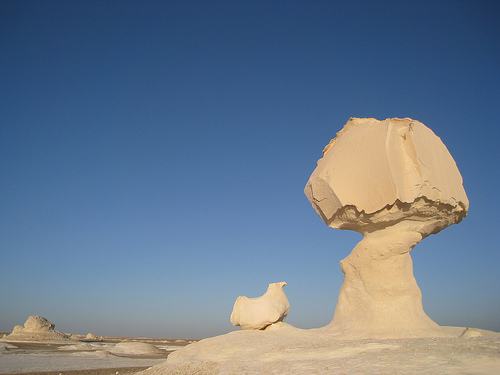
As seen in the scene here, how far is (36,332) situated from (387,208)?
110 ft

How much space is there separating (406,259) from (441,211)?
62.7 inches

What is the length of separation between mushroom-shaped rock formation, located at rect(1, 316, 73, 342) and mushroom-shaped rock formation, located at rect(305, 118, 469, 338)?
101ft

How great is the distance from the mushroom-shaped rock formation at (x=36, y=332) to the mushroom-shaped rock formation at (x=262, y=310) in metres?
28.3

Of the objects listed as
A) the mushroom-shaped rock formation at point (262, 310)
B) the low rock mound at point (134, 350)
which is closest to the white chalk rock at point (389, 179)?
the mushroom-shaped rock formation at point (262, 310)

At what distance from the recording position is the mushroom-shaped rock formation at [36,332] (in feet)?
102

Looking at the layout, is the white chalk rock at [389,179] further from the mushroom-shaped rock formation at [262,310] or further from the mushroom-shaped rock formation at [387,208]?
the mushroom-shaped rock formation at [262,310]

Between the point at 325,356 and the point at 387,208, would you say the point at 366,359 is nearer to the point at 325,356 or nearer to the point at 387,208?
the point at 325,356

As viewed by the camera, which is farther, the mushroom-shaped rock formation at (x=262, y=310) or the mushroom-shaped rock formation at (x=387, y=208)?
the mushroom-shaped rock formation at (x=262, y=310)

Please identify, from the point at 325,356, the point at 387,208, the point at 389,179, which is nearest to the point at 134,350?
the point at 387,208

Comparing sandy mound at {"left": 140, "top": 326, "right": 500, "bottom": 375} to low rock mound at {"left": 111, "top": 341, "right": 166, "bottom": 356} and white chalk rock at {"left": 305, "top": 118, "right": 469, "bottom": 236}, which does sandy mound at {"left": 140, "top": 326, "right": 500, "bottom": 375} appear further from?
low rock mound at {"left": 111, "top": 341, "right": 166, "bottom": 356}

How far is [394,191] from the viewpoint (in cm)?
908

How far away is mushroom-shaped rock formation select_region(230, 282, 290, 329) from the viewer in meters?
10.4

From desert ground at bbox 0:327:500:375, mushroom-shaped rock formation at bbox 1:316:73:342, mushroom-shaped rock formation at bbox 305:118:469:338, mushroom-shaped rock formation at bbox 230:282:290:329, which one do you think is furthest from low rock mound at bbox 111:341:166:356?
mushroom-shaped rock formation at bbox 305:118:469:338

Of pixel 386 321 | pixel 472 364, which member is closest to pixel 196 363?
pixel 386 321
